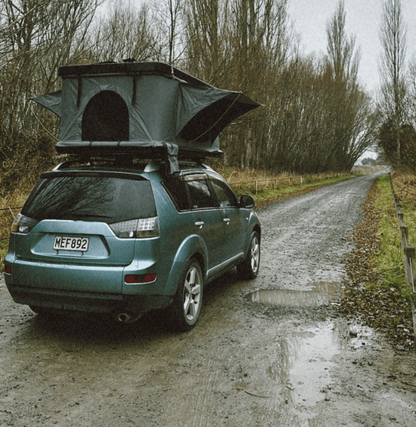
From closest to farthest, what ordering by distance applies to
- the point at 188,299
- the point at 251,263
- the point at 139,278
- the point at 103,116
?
the point at 139,278
the point at 188,299
the point at 103,116
the point at 251,263

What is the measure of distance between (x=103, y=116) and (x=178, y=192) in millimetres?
1525

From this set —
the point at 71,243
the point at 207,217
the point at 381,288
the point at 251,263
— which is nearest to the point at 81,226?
the point at 71,243

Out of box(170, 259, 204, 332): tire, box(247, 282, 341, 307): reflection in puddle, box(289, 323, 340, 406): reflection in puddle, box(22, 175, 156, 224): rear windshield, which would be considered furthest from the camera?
box(247, 282, 341, 307): reflection in puddle

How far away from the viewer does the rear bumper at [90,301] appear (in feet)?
13.2

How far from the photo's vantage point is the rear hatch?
13.2 feet

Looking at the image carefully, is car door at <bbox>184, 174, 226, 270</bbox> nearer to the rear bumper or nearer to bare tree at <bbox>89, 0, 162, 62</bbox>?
the rear bumper

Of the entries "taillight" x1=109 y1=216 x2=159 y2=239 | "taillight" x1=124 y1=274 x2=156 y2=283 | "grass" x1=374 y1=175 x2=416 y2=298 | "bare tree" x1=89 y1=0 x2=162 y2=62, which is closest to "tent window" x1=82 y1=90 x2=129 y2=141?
"taillight" x1=109 y1=216 x2=159 y2=239

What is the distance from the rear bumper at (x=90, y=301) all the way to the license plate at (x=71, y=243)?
1.29 ft

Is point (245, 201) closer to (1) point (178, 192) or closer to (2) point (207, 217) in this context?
(2) point (207, 217)

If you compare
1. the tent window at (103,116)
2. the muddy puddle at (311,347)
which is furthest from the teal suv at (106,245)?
the muddy puddle at (311,347)

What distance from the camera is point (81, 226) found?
161 inches

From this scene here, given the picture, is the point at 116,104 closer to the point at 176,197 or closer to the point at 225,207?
the point at 176,197

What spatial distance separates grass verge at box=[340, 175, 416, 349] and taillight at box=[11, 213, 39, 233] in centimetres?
385

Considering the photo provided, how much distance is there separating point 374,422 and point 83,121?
4.39 meters
